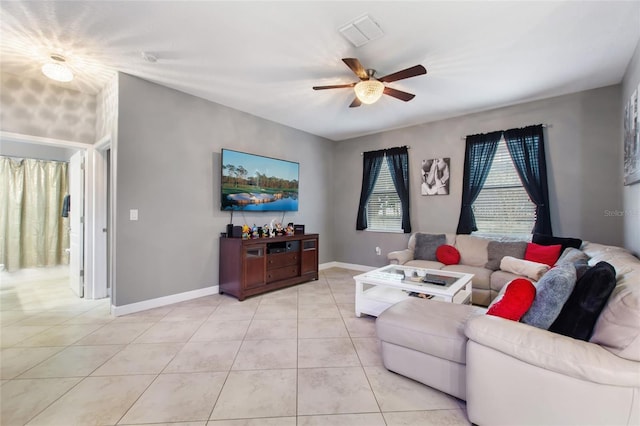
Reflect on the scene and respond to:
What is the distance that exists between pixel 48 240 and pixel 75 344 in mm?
4457

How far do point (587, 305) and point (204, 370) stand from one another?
7.87 ft

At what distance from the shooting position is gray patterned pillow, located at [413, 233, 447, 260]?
4047 mm

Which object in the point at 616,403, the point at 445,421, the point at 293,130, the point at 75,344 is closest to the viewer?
the point at 616,403

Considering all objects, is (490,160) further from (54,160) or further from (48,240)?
(48,240)

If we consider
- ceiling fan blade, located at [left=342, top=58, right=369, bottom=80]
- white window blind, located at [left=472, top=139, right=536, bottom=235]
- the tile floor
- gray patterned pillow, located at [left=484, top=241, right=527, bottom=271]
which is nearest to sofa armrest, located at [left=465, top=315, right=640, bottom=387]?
the tile floor

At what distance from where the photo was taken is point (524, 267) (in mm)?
3043

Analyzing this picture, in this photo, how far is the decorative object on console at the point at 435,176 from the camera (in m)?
4.46

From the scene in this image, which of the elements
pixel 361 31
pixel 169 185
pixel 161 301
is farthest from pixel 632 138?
pixel 161 301

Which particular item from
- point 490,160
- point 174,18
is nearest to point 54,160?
point 174,18

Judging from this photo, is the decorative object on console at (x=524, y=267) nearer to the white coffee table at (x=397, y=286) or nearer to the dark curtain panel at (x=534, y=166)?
the white coffee table at (x=397, y=286)

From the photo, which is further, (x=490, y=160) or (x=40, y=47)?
(x=490, y=160)

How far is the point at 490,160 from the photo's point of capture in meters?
4.04

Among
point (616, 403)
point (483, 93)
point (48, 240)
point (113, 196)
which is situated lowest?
point (616, 403)

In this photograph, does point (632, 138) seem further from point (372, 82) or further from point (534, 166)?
point (372, 82)
